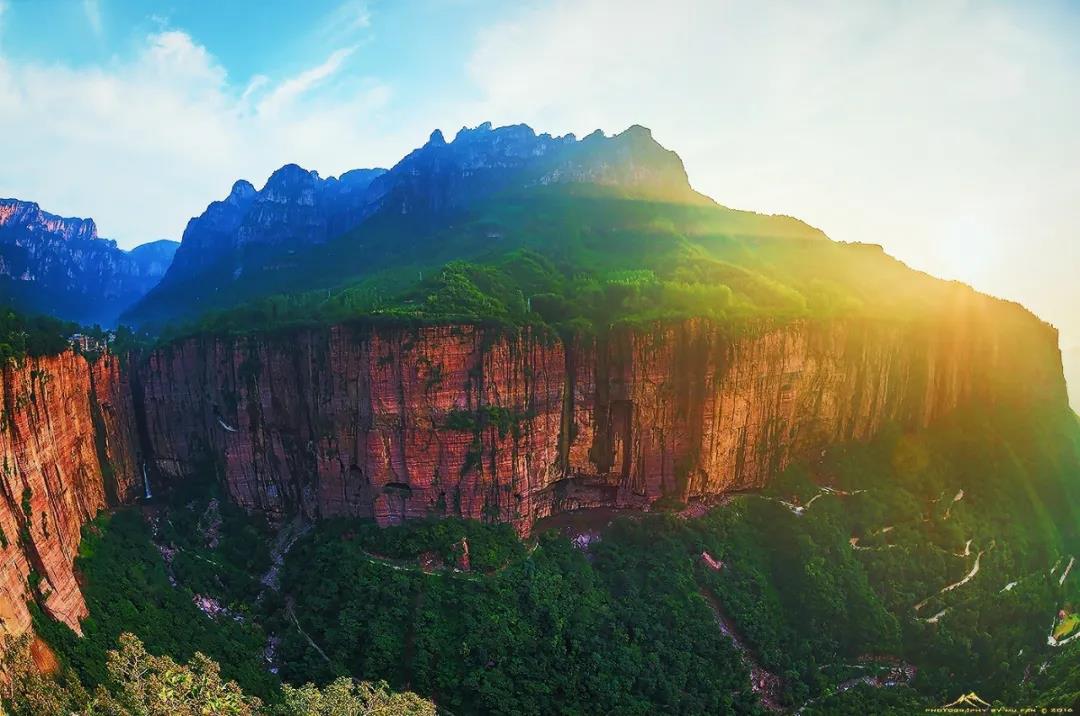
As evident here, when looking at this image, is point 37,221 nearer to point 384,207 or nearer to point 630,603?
point 384,207

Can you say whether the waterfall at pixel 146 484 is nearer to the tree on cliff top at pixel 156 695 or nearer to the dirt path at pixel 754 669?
the tree on cliff top at pixel 156 695

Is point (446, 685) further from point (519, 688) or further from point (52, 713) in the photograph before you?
point (52, 713)

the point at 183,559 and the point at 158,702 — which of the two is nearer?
the point at 158,702

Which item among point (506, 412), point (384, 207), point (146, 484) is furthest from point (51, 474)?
point (384, 207)

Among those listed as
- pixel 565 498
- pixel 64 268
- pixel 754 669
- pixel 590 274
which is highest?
pixel 64 268

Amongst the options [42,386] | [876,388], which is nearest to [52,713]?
[42,386]
